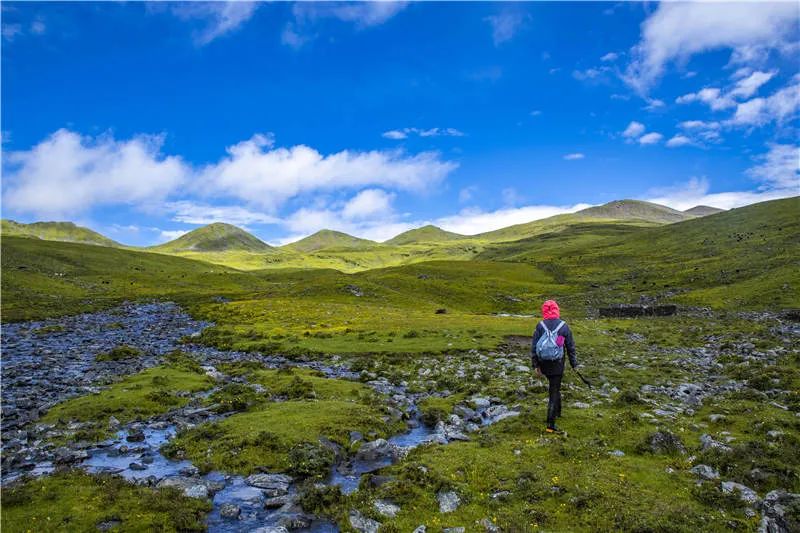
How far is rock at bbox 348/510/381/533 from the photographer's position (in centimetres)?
1090

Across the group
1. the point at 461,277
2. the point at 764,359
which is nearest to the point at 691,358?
the point at 764,359

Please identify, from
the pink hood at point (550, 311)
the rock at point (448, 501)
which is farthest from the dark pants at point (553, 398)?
the rock at point (448, 501)

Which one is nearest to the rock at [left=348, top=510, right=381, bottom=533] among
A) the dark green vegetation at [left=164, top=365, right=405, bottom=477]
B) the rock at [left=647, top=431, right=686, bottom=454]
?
the dark green vegetation at [left=164, top=365, right=405, bottom=477]

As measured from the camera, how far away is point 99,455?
16.1 meters

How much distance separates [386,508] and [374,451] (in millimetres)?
4077

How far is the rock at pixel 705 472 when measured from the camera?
1220 centimetres

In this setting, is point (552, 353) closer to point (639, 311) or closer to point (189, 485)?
point (189, 485)

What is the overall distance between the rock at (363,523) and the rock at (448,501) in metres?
1.73

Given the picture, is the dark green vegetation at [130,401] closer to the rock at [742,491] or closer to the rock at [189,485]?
the rock at [189,485]

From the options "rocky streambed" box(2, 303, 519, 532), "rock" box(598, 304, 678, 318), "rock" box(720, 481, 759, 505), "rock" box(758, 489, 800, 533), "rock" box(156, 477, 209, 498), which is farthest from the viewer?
"rock" box(598, 304, 678, 318)

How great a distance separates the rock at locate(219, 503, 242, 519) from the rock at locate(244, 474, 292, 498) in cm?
114

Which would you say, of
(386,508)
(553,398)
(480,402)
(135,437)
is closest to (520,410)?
(480,402)

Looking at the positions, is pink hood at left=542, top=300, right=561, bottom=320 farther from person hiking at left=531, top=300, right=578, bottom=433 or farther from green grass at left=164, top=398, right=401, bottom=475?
green grass at left=164, top=398, right=401, bottom=475

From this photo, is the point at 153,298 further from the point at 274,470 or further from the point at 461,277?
the point at 274,470
